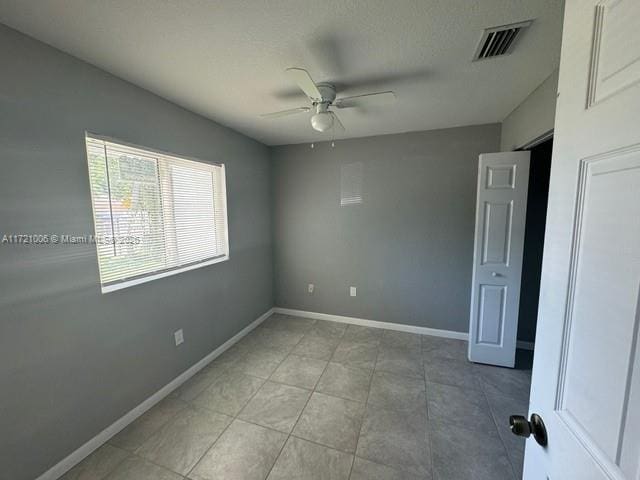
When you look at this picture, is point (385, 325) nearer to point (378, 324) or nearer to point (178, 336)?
point (378, 324)

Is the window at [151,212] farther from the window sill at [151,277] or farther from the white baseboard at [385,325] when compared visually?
the white baseboard at [385,325]

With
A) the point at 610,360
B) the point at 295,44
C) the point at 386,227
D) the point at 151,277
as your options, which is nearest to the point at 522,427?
the point at 610,360

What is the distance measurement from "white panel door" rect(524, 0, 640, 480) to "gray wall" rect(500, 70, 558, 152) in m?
1.50

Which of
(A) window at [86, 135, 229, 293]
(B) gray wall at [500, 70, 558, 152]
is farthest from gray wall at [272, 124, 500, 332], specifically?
(A) window at [86, 135, 229, 293]

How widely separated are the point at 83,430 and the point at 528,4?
3.38m

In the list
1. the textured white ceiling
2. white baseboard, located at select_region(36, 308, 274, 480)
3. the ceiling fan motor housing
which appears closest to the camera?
the textured white ceiling

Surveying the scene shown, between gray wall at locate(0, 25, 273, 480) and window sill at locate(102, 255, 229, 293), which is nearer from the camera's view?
gray wall at locate(0, 25, 273, 480)

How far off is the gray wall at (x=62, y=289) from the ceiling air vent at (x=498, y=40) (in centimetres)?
230

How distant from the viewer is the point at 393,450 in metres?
1.65

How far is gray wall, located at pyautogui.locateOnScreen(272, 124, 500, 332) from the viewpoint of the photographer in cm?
293

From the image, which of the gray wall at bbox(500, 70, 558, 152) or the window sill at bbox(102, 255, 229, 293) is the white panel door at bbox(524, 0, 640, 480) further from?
the window sill at bbox(102, 255, 229, 293)

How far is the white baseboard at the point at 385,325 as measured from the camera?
3.03 m

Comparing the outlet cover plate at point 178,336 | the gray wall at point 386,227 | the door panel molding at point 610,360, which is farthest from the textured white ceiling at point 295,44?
the outlet cover plate at point 178,336

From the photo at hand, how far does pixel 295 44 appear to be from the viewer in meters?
1.44
